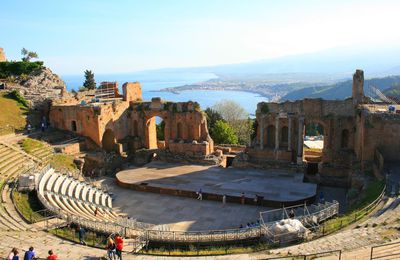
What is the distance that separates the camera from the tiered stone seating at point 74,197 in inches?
824

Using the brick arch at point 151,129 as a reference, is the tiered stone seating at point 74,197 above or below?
below

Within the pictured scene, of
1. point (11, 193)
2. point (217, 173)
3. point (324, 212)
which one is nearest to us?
point (324, 212)

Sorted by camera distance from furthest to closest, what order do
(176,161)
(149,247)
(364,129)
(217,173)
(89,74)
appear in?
(89,74), (176,161), (217,173), (364,129), (149,247)

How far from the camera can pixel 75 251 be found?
15.3 meters

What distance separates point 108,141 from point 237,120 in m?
27.6

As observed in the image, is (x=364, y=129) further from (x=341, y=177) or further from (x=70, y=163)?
(x=70, y=163)

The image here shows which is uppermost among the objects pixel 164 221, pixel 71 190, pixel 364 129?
pixel 364 129

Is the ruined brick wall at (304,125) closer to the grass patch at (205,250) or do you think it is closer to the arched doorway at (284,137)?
the arched doorway at (284,137)

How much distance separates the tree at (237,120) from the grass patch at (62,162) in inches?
1130

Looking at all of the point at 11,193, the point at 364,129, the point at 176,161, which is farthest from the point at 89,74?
the point at 364,129

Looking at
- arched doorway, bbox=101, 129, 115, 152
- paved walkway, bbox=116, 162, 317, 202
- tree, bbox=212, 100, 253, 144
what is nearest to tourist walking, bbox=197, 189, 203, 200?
paved walkway, bbox=116, 162, 317, 202

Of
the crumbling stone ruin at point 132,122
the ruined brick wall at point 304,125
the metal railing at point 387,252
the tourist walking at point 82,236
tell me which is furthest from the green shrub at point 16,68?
the metal railing at point 387,252

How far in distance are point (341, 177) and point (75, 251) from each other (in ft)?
74.4

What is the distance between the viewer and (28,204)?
790 inches
